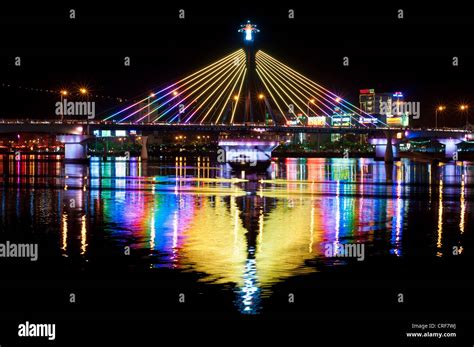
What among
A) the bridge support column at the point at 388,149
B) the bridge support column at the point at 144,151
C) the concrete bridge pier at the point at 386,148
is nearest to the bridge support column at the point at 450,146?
the concrete bridge pier at the point at 386,148

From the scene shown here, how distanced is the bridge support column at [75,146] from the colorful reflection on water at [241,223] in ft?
211

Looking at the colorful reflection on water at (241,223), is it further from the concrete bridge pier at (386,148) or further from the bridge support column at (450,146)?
the bridge support column at (450,146)

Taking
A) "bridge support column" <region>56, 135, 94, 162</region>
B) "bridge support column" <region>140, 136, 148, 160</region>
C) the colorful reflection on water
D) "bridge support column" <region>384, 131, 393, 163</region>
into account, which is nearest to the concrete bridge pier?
"bridge support column" <region>384, 131, 393, 163</region>

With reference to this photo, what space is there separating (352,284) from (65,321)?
242 inches

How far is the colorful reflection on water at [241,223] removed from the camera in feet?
65.3

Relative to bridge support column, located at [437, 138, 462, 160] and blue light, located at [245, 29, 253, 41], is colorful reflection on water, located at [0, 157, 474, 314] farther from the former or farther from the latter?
bridge support column, located at [437, 138, 462, 160]

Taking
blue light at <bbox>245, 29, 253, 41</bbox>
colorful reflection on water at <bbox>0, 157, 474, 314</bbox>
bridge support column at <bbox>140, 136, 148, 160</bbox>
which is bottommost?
colorful reflection on water at <bbox>0, 157, 474, 314</bbox>

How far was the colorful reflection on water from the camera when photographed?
19891 millimetres

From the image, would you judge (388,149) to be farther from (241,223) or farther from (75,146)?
(241,223)

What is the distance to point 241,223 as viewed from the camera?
1117 inches

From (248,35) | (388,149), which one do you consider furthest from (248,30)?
(388,149)

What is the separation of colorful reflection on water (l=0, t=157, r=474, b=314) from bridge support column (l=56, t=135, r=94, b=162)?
64.5 meters

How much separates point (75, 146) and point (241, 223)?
288 feet

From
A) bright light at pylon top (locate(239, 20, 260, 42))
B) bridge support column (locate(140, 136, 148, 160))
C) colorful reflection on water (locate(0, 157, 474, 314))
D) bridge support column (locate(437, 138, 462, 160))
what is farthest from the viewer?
bridge support column (locate(437, 138, 462, 160))
